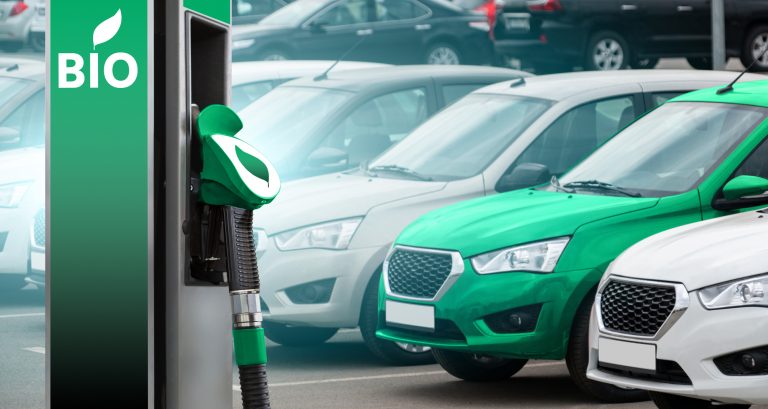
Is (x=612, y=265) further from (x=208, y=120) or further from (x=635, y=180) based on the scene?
(x=208, y=120)

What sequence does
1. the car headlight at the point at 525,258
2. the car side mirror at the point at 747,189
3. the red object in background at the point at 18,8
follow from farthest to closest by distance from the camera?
the red object in background at the point at 18,8 < the car headlight at the point at 525,258 < the car side mirror at the point at 747,189

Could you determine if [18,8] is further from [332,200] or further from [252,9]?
[252,9]

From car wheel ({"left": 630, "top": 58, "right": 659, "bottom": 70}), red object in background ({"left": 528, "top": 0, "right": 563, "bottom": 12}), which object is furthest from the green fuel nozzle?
red object in background ({"left": 528, "top": 0, "right": 563, "bottom": 12})

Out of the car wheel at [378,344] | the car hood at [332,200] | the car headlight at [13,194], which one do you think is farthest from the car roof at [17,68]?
the car wheel at [378,344]

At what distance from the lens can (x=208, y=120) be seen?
1925 millimetres

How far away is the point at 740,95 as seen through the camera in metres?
7.83

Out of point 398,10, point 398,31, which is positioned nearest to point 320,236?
point 398,31

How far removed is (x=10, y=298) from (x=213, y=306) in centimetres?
761

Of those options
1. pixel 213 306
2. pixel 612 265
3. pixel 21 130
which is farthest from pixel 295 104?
pixel 213 306

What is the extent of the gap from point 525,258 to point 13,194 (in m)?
4.17

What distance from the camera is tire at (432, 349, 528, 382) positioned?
25.8 feet

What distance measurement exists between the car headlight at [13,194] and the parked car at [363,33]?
2620mm

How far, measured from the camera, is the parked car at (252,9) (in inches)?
483

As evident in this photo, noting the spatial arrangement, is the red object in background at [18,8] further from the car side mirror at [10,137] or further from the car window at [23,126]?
the car side mirror at [10,137]
